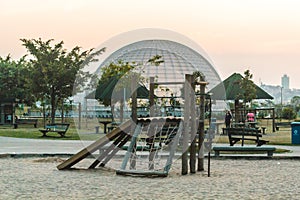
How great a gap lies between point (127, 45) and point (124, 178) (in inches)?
137

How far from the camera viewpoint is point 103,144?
1505 cm

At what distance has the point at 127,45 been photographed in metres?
14.8

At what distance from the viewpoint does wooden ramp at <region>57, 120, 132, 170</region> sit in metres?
14.7

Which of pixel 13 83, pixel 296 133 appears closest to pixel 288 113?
pixel 13 83

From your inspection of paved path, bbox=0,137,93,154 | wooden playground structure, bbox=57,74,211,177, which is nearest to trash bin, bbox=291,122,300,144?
paved path, bbox=0,137,93,154

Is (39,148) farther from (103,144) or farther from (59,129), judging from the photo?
(59,129)

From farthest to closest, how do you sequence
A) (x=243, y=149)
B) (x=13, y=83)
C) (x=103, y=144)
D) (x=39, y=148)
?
(x=13, y=83) → (x=39, y=148) → (x=243, y=149) → (x=103, y=144)

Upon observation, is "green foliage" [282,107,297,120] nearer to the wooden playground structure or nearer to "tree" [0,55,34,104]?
"tree" [0,55,34,104]

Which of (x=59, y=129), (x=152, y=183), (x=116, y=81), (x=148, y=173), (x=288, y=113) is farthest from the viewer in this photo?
(x=288, y=113)

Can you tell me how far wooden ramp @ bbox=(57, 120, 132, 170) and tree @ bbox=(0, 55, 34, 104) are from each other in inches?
1290

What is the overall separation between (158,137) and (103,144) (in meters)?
1.62

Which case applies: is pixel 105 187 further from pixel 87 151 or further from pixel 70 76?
pixel 70 76

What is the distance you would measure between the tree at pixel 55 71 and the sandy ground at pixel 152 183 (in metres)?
26.6

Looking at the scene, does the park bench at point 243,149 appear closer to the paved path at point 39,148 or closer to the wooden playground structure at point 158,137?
the wooden playground structure at point 158,137
